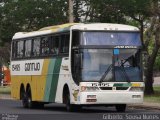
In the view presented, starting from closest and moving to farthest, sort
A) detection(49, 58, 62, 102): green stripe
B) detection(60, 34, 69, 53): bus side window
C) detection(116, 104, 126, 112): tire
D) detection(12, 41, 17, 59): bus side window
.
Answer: detection(60, 34, 69, 53): bus side window
detection(116, 104, 126, 112): tire
detection(49, 58, 62, 102): green stripe
detection(12, 41, 17, 59): bus side window

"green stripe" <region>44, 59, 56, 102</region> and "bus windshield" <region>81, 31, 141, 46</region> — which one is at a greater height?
"bus windshield" <region>81, 31, 141, 46</region>

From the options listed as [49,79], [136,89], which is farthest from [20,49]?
[136,89]

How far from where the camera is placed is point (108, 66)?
2566 centimetres

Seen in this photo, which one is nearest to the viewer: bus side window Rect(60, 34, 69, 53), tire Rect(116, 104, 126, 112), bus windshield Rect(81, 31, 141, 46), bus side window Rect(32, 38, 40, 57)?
bus windshield Rect(81, 31, 141, 46)

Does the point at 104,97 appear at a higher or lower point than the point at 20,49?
lower

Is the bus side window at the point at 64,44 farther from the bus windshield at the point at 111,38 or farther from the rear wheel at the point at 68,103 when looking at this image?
the rear wheel at the point at 68,103

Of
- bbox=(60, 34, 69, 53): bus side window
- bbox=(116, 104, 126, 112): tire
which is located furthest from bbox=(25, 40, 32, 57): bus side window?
bbox=(116, 104, 126, 112): tire

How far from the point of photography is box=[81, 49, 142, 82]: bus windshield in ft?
83.9

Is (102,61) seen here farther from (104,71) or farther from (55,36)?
(55,36)

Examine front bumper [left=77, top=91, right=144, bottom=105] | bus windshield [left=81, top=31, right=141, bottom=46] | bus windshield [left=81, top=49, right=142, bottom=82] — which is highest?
bus windshield [left=81, top=31, right=141, bottom=46]

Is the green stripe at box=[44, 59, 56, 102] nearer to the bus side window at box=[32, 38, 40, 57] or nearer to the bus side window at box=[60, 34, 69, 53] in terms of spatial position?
the bus side window at box=[60, 34, 69, 53]

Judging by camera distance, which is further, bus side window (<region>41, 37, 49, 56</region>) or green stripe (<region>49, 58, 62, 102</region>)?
bus side window (<region>41, 37, 49, 56</region>)

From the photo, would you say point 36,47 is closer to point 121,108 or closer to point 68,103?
point 68,103

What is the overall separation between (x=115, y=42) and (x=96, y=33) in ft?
2.71
